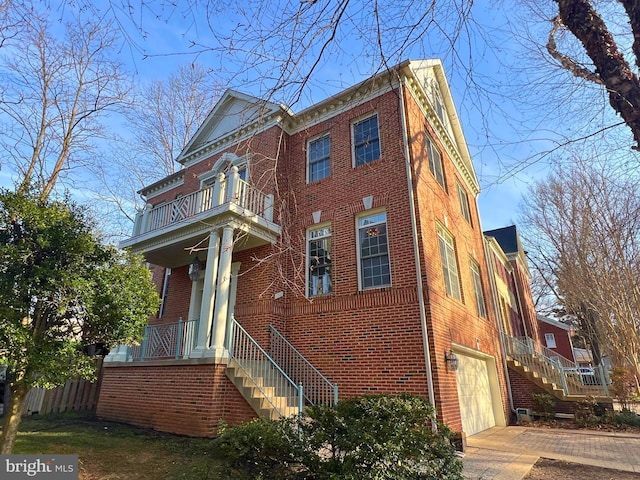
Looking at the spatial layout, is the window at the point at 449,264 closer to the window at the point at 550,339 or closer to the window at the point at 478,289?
the window at the point at 478,289

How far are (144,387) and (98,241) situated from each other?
4691mm

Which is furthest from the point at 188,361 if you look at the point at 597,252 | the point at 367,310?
the point at 597,252

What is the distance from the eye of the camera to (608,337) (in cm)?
1609

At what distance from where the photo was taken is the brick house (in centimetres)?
789

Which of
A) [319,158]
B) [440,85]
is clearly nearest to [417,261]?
[319,158]

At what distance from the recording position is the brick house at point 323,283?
7.89 metres

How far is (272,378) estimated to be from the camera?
881cm

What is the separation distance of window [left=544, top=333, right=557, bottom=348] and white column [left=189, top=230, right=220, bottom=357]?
34.6 m

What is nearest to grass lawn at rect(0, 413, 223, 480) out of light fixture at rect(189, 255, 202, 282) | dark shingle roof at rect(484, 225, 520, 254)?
light fixture at rect(189, 255, 202, 282)

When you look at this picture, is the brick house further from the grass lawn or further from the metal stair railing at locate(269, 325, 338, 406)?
the grass lawn

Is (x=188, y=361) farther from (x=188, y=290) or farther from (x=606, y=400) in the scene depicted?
(x=606, y=400)

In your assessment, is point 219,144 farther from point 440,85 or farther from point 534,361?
point 534,361

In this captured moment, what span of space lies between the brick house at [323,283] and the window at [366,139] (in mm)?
42

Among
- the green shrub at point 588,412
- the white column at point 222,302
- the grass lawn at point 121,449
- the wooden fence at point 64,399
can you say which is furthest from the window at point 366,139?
the wooden fence at point 64,399
